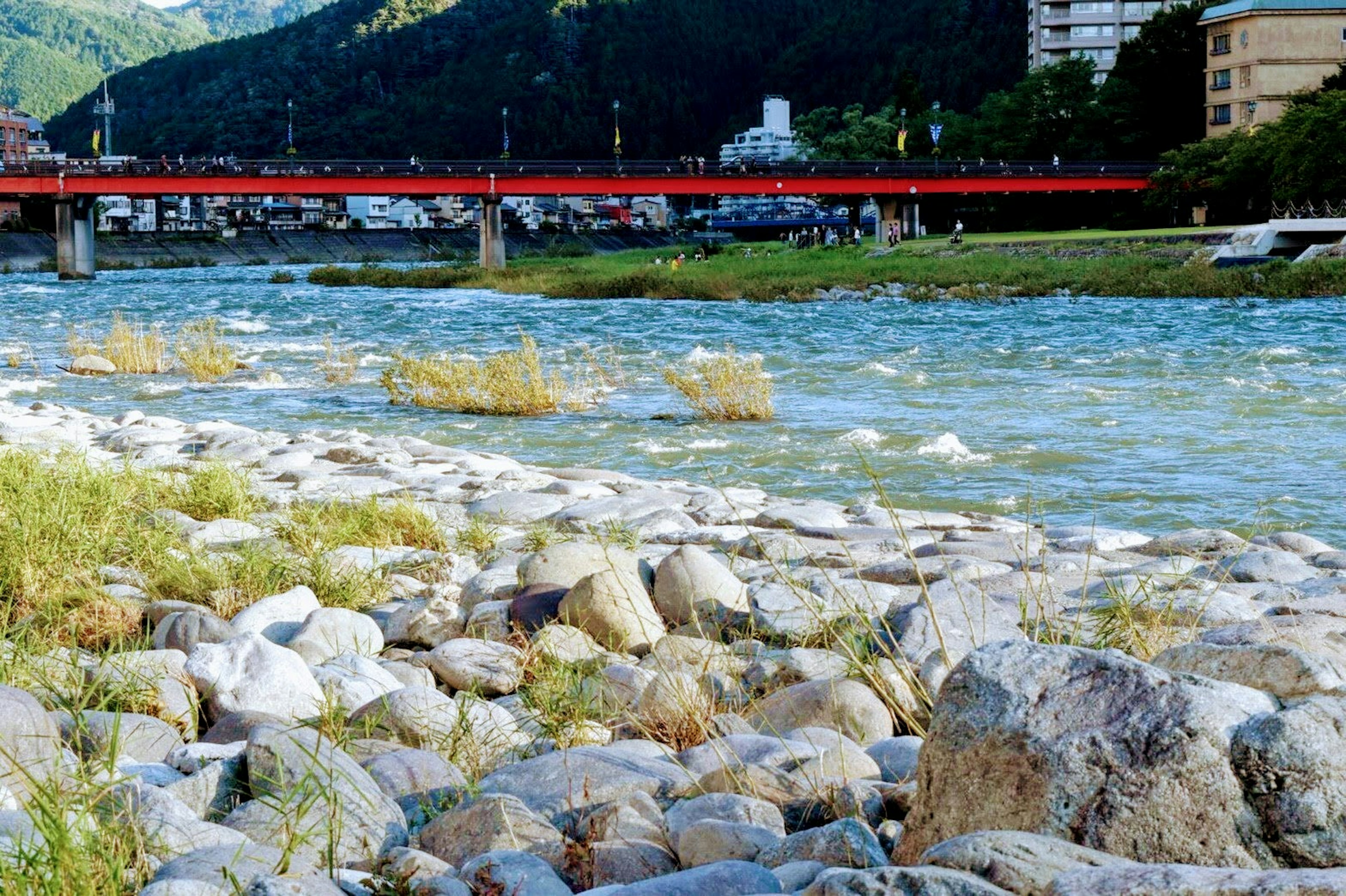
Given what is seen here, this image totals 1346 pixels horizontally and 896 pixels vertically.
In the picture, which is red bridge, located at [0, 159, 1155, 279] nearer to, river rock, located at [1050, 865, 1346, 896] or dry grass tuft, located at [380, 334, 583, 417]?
dry grass tuft, located at [380, 334, 583, 417]

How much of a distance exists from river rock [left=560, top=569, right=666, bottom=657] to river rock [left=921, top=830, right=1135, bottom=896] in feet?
12.3

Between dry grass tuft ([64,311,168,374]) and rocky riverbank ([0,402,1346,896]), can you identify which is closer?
rocky riverbank ([0,402,1346,896])

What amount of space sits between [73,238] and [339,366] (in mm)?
58711

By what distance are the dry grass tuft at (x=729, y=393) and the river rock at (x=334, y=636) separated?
468 inches

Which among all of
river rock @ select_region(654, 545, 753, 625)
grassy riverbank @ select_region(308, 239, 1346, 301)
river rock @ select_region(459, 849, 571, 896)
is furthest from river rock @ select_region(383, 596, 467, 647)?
grassy riverbank @ select_region(308, 239, 1346, 301)

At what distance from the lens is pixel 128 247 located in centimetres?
10562

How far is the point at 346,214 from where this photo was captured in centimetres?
16812

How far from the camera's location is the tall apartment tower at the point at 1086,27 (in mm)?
133000

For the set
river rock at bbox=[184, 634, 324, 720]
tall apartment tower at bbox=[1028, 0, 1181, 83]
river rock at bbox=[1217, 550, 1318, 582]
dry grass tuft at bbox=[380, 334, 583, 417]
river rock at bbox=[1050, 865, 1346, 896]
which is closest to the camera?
river rock at bbox=[1050, 865, 1346, 896]

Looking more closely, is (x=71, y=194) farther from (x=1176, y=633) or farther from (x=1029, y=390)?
(x=1176, y=633)

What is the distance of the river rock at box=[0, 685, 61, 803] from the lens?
→ 457 centimetres

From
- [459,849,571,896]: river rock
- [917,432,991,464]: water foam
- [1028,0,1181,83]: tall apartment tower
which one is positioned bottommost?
[917,432,991,464]: water foam

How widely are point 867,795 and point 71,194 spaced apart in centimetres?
7986

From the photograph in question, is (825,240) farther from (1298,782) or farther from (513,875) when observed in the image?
(1298,782)
